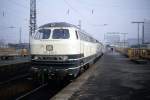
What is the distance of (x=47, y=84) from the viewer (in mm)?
13938

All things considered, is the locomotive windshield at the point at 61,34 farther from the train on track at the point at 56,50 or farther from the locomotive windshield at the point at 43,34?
the locomotive windshield at the point at 43,34

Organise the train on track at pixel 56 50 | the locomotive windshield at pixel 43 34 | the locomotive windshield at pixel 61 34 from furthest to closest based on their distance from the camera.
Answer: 1. the locomotive windshield at pixel 43 34
2. the locomotive windshield at pixel 61 34
3. the train on track at pixel 56 50

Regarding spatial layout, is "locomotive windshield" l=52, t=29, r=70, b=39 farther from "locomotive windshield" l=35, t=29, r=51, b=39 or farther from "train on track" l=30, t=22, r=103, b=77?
→ "locomotive windshield" l=35, t=29, r=51, b=39

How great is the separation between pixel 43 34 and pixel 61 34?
3.16 feet

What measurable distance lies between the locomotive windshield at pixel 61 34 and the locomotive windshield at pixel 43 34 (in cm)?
32

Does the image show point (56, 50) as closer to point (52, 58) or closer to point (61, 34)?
point (52, 58)

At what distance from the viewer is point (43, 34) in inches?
504

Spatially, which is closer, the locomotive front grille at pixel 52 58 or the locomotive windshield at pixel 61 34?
the locomotive front grille at pixel 52 58

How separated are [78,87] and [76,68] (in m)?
1.59

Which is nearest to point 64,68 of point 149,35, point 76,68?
point 76,68

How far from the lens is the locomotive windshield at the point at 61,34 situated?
12.5 metres

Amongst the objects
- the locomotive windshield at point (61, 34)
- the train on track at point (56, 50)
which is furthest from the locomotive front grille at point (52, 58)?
the locomotive windshield at point (61, 34)

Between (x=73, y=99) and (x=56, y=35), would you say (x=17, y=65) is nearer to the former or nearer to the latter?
(x=56, y=35)

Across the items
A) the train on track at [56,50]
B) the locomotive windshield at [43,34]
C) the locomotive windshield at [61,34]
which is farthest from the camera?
the locomotive windshield at [43,34]
